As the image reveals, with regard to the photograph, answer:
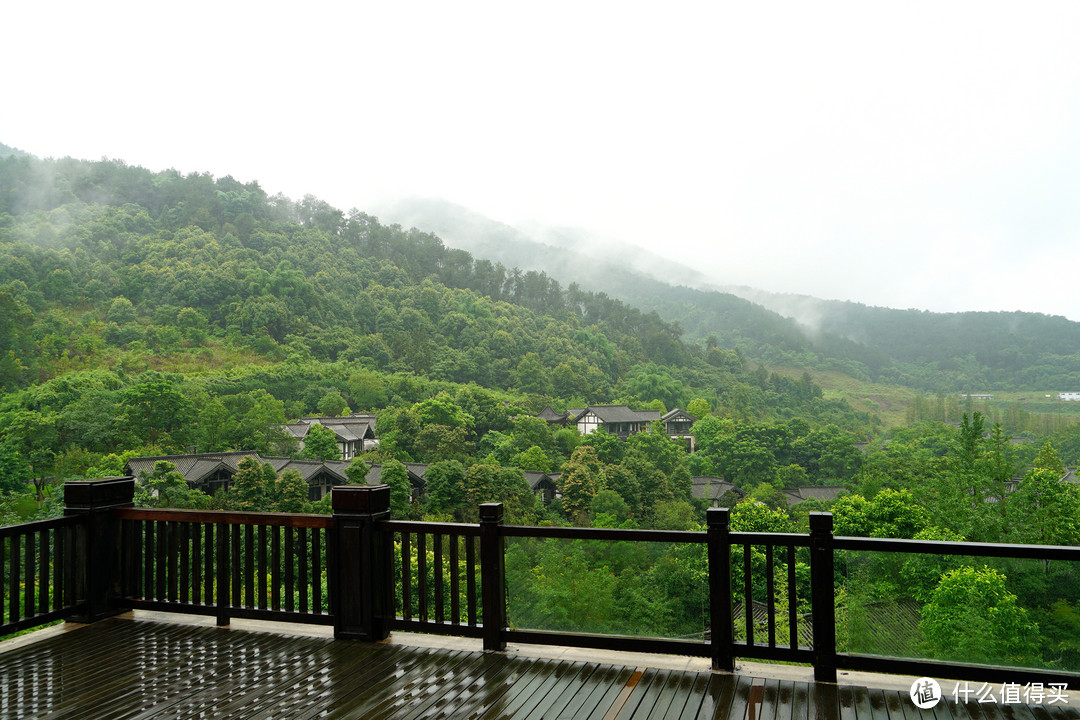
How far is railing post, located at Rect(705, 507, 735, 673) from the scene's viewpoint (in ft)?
9.64

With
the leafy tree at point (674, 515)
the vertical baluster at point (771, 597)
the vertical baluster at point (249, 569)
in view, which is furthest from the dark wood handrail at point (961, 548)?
the leafy tree at point (674, 515)

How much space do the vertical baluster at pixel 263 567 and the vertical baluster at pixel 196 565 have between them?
43cm

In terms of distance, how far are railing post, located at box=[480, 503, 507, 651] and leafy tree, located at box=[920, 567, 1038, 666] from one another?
2.04 meters

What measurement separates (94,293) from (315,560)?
204 feet

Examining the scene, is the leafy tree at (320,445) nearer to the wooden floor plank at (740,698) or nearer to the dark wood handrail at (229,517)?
the dark wood handrail at (229,517)

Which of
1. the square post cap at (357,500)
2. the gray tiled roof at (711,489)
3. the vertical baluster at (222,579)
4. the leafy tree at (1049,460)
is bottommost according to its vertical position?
the gray tiled roof at (711,489)

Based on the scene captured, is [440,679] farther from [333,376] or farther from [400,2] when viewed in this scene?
[400,2]

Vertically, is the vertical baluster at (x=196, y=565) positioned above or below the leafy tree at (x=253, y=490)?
above

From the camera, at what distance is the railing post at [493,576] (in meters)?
3.29

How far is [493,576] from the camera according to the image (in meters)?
3.31

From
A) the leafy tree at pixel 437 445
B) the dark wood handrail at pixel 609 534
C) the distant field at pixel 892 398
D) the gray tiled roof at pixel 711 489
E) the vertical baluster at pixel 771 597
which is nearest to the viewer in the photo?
the vertical baluster at pixel 771 597

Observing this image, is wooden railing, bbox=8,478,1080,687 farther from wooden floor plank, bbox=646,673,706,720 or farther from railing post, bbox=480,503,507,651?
wooden floor plank, bbox=646,673,706,720

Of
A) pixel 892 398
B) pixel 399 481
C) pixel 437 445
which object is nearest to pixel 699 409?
pixel 437 445

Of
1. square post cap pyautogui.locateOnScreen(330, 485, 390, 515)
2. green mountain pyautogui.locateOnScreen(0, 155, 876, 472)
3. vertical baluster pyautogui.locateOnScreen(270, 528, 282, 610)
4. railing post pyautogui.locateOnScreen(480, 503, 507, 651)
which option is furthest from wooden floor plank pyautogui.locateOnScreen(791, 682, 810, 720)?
green mountain pyautogui.locateOnScreen(0, 155, 876, 472)
